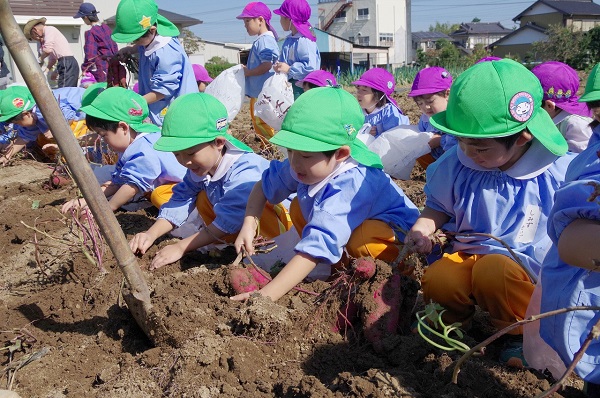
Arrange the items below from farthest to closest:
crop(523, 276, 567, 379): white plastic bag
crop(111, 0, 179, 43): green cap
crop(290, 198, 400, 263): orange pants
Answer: crop(111, 0, 179, 43): green cap
crop(290, 198, 400, 263): orange pants
crop(523, 276, 567, 379): white plastic bag

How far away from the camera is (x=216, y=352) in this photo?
243cm

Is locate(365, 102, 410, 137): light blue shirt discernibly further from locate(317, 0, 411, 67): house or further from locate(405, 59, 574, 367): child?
locate(317, 0, 411, 67): house

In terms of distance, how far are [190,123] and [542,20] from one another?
58175mm

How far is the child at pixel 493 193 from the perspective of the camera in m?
2.35

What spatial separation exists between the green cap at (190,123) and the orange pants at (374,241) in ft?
3.30

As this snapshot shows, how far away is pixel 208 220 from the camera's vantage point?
4023 mm

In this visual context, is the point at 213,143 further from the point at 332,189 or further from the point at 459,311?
the point at 459,311

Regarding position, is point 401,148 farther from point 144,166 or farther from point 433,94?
point 144,166

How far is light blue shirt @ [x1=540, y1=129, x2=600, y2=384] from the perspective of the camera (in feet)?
5.74

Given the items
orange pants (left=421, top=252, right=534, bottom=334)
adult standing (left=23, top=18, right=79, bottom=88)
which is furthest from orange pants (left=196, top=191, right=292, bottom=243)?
adult standing (left=23, top=18, right=79, bottom=88)

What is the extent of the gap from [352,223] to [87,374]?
1355mm

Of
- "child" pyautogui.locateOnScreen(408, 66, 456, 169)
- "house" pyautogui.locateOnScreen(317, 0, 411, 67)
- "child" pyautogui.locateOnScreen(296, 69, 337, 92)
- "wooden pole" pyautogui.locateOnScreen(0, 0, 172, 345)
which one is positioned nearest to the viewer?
"wooden pole" pyautogui.locateOnScreen(0, 0, 172, 345)

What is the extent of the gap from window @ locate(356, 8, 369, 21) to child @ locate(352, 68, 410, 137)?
62.1 m

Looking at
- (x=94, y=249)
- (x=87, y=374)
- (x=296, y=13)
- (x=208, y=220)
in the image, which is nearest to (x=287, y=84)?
(x=296, y=13)
